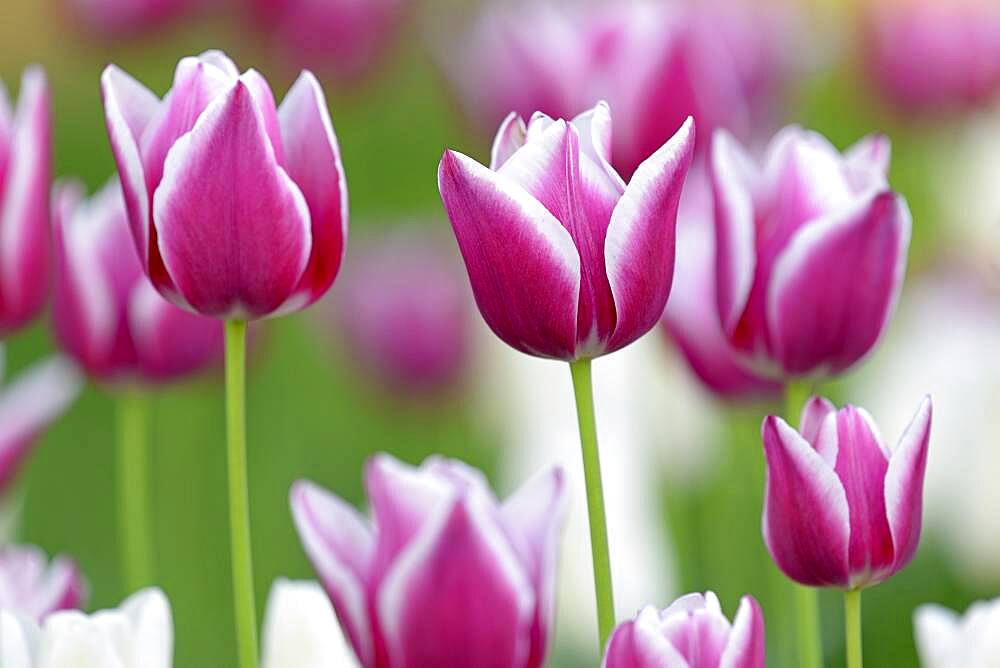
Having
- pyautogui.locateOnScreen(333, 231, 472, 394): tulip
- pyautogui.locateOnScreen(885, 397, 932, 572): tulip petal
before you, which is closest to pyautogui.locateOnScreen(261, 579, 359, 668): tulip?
pyautogui.locateOnScreen(885, 397, 932, 572): tulip petal

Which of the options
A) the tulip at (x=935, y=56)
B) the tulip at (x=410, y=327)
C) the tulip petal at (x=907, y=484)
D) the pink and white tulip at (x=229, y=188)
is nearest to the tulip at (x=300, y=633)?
the pink and white tulip at (x=229, y=188)

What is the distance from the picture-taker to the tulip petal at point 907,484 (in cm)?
56

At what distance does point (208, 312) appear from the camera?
619mm

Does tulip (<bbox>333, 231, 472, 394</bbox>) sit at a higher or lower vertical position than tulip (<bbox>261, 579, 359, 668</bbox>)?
higher

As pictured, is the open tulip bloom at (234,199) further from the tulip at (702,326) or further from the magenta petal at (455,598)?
the tulip at (702,326)

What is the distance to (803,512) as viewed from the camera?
0.56m

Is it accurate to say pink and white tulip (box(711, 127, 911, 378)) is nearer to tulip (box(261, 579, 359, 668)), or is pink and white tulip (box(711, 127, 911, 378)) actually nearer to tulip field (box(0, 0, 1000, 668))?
tulip field (box(0, 0, 1000, 668))

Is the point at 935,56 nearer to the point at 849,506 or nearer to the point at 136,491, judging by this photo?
the point at 136,491

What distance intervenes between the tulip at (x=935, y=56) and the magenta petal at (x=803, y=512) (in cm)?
135

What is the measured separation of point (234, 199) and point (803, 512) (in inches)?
8.3

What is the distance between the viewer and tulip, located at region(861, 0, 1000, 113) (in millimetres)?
1858

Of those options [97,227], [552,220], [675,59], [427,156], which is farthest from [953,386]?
[427,156]

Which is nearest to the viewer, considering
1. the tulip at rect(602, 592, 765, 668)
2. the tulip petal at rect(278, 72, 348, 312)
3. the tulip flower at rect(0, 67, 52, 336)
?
the tulip at rect(602, 592, 765, 668)

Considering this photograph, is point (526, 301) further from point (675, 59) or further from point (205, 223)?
point (675, 59)
